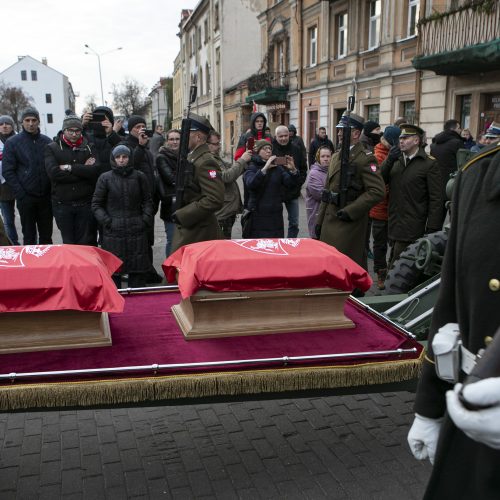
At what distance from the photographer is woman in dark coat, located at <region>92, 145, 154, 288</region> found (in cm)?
573

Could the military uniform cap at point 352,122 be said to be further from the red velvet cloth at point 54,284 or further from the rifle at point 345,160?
the red velvet cloth at point 54,284

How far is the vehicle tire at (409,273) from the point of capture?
188 inches

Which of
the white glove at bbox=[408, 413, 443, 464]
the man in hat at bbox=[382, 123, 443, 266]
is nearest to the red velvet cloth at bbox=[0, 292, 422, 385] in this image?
the white glove at bbox=[408, 413, 443, 464]

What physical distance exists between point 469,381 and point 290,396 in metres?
1.57

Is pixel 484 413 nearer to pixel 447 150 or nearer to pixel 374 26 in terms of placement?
pixel 447 150

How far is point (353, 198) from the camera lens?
18.0 feet

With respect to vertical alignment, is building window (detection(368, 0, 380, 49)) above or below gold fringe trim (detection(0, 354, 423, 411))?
above

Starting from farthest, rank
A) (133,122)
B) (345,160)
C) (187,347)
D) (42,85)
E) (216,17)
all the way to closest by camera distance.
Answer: (42,85) < (216,17) < (133,122) < (345,160) < (187,347)

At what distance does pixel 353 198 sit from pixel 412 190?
0.79 m

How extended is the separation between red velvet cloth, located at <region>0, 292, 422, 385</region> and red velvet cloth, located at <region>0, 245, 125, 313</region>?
0.23m

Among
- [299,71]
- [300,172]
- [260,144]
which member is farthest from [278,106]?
[260,144]

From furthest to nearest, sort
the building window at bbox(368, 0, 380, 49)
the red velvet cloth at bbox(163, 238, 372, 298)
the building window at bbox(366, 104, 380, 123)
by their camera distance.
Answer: the building window at bbox(366, 104, 380, 123) → the building window at bbox(368, 0, 380, 49) → the red velvet cloth at bbox(163, 238, 372, 298)

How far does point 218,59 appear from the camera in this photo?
40.6 metres

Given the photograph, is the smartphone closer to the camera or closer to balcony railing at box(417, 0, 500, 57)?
the camera
